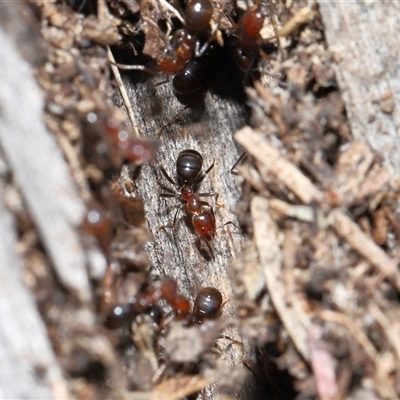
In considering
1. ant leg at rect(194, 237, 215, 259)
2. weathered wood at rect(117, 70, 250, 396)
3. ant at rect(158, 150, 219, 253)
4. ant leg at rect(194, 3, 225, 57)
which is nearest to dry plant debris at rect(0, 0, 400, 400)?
ant leg at rect(194, 3, 225, 57)

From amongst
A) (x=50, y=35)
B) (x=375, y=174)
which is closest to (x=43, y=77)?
(x=50, y=35)

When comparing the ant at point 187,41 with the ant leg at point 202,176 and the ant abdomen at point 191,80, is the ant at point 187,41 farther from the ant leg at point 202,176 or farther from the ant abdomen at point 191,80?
the ant leg at point 202,176

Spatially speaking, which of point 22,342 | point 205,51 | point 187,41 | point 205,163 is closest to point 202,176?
point 205,163

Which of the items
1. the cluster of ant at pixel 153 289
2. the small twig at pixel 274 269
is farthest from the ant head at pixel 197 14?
the small twig at pixel 274 269

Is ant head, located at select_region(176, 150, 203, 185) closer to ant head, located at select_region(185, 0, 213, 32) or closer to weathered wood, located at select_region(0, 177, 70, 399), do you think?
ant head, located at select_region(185, 0, 213, 32)

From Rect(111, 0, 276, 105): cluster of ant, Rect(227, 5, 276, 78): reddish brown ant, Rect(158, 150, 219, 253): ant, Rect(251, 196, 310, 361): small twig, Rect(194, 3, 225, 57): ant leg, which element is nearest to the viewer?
Rect(251, 196, 310, 361): small twig

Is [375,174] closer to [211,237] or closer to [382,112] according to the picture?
[382,112]
